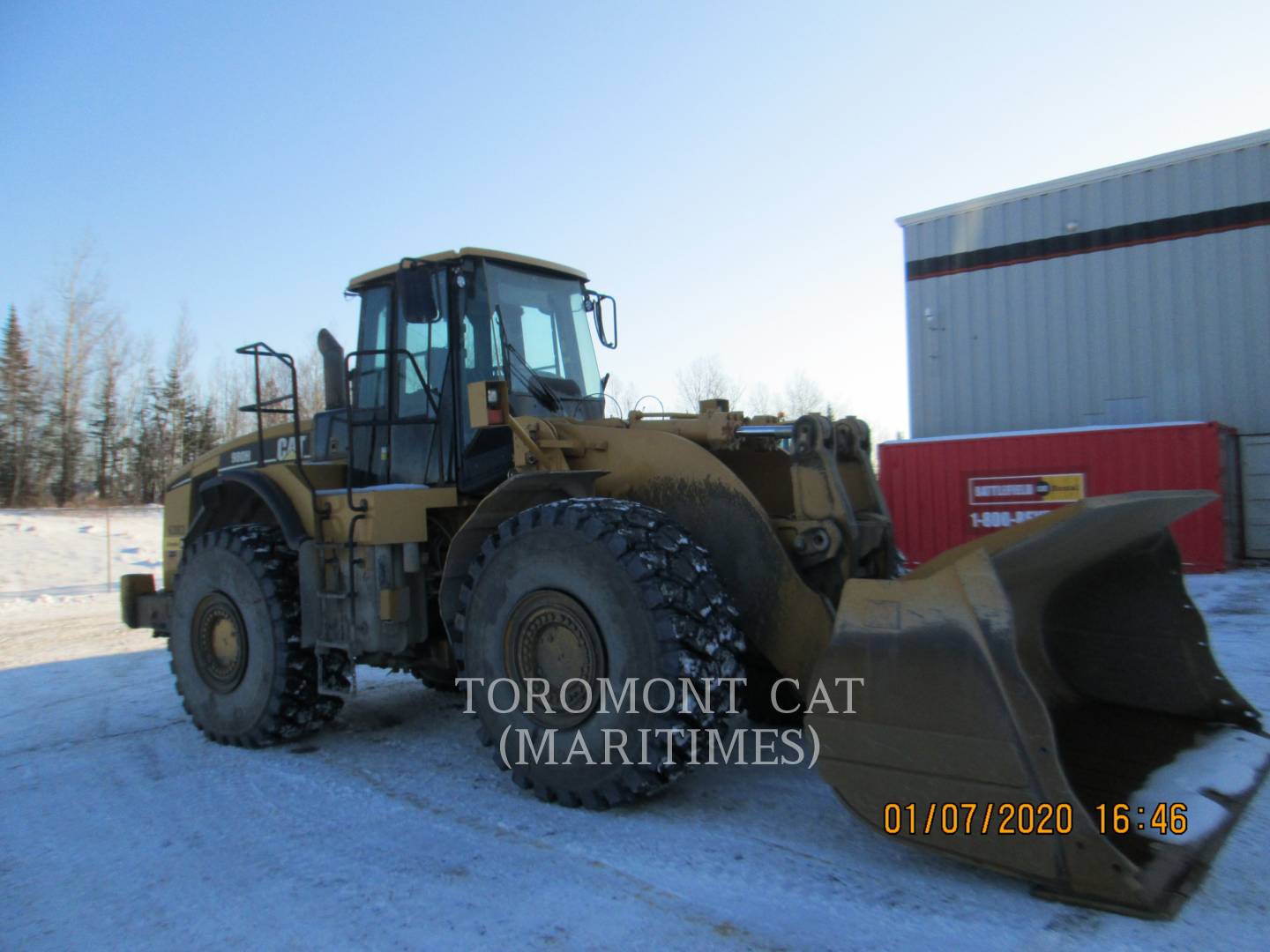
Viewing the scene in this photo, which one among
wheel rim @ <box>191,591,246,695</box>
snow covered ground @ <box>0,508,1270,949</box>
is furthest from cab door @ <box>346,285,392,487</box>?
snow covered ground @ <box>0,508,1270,949</box>

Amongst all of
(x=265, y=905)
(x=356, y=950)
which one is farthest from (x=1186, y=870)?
(x=265, y=905)

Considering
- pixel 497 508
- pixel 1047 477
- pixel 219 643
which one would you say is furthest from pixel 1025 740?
pixel 1047 477

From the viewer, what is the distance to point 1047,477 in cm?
1338

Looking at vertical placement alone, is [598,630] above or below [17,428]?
below

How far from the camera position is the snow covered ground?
2.79 m

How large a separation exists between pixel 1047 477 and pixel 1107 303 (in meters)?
3.60

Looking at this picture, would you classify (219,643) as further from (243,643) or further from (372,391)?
(372,391)

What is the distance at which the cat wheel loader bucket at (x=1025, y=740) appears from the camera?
2760 millimetres

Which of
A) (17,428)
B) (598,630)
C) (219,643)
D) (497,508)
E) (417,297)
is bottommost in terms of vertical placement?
(219,643)

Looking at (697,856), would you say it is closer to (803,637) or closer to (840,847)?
(840,847)

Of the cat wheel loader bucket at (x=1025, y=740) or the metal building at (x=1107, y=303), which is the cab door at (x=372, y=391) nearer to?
the cat wheel loader bucket at (x=1025, y=740)

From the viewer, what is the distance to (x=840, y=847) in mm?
3365

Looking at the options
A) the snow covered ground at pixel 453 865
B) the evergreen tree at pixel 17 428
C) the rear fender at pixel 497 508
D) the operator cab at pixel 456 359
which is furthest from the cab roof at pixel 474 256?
the evergreen tree at pixel 17 428

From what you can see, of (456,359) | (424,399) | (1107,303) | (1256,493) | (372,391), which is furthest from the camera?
(1107,303)
